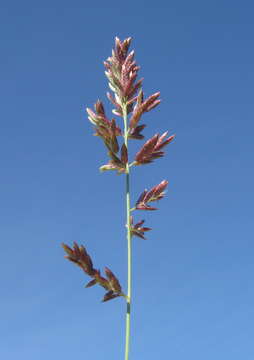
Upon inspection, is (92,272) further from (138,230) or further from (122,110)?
(122,110)

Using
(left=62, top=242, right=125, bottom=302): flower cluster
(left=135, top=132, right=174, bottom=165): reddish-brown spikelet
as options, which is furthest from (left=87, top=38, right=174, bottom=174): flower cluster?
(left=62, top=242, right=125, bottom=302): flower cluster

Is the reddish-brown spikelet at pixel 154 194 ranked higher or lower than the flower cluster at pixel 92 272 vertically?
higher

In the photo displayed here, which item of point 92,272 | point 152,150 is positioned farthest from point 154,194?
point 92,272

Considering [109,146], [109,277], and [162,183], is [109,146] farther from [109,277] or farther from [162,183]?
[109,277]

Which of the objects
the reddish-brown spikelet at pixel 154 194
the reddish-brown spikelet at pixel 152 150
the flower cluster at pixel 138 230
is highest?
the reddish-brown spikelet at pixel 152 150

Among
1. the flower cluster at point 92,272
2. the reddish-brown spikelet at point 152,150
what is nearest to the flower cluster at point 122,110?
the reddish-brown spikelet at point 152,150

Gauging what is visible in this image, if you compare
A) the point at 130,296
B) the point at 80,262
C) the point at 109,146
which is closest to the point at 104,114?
the point at 109,146

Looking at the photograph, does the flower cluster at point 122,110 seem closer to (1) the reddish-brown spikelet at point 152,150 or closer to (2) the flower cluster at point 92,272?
(1) the reddish-brown spikelet at point 152,150

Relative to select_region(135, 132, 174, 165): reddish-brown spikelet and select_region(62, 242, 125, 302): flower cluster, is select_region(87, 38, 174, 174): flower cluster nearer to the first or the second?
select_region(135, 132, 174, 165): reddish-brown spikelet
